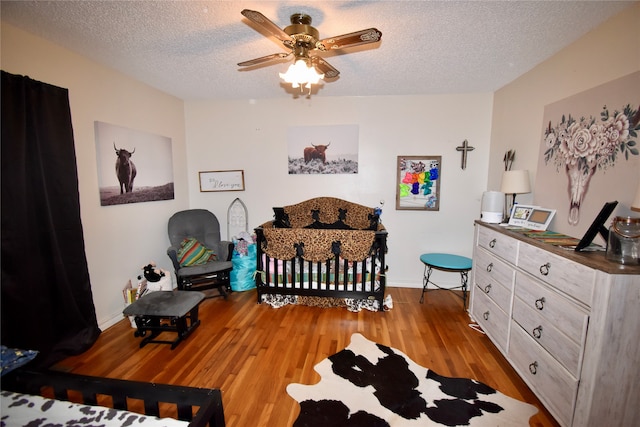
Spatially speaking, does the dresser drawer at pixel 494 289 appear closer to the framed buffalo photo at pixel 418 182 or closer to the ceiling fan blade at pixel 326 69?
the framed buffalo photo at pixel 418 182

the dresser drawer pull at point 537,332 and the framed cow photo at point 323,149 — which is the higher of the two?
the framed cow photo at point 323,149

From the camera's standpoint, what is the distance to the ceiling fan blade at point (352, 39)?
132 centimetres

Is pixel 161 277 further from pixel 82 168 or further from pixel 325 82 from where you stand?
pixel 325 82

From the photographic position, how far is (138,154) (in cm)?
279

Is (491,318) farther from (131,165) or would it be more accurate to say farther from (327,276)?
(131,165)

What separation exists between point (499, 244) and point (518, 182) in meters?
0.63

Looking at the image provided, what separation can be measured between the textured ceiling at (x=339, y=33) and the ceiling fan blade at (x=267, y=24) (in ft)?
0.75

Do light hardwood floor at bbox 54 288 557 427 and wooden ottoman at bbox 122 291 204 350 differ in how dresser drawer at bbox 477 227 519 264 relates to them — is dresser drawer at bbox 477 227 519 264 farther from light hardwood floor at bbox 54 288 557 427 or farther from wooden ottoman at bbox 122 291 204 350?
wooden ottoman at bbox 122 291 204 350

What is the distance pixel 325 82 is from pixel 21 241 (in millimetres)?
2884

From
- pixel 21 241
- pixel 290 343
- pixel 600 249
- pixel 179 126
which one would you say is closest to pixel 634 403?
pixel 600 249

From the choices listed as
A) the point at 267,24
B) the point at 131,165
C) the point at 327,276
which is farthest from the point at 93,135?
the point at 327,276

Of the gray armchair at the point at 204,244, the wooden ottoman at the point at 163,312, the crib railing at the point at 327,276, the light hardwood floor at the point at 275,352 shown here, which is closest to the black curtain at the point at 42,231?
the light hardwood floor at the point at 275,352

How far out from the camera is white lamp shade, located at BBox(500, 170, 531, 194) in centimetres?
228

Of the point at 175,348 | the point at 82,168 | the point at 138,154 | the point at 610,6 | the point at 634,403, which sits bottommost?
the point at 175,348
